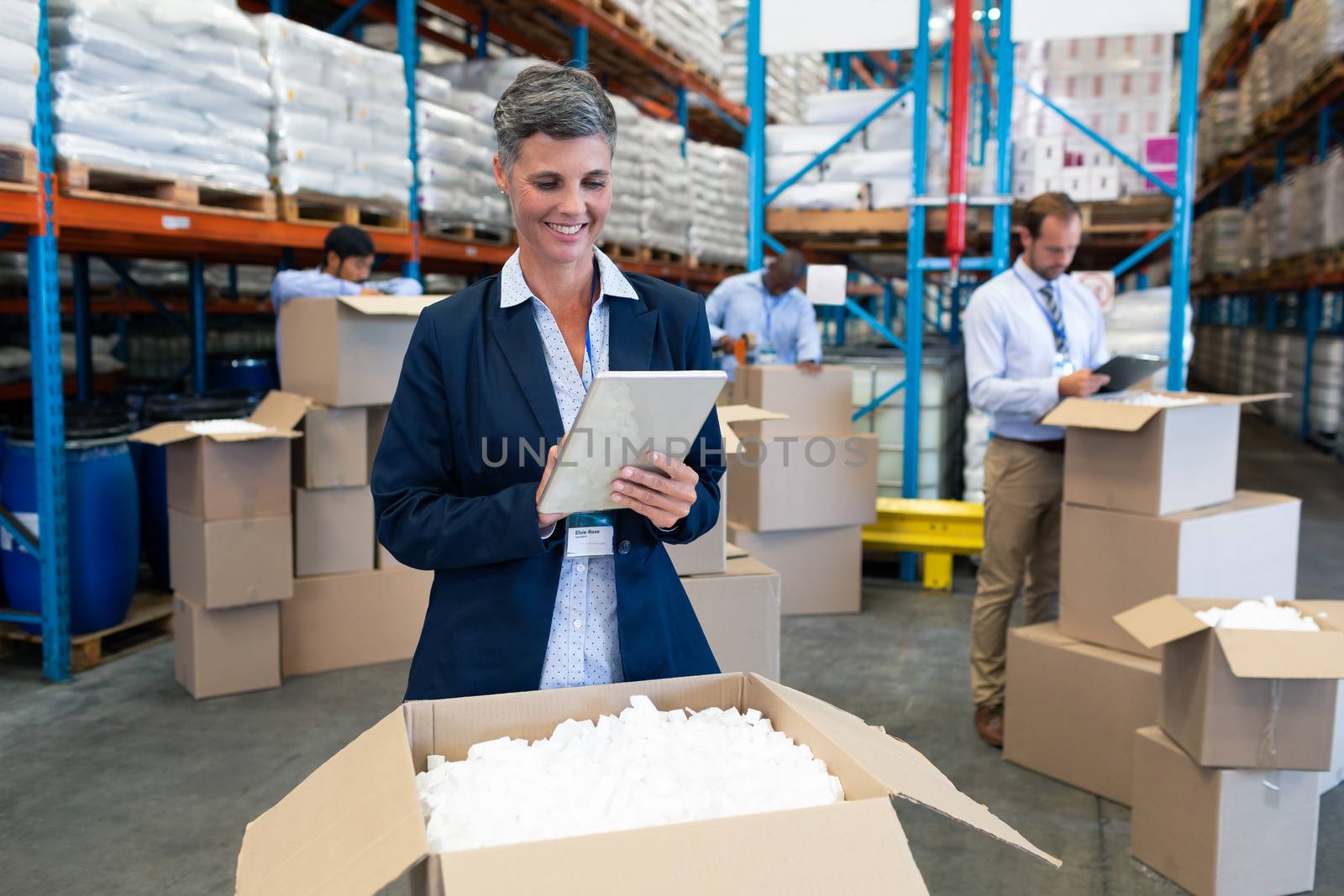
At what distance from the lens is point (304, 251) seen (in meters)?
6.78

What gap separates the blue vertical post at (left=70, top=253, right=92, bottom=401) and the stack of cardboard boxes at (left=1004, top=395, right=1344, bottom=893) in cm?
560

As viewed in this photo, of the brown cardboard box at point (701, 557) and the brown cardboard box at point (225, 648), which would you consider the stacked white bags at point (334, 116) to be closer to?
the brown cardboard box at point (225, 648)

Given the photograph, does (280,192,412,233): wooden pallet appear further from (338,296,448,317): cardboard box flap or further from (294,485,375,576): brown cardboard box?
(294,485,375,576): brown cardboard box

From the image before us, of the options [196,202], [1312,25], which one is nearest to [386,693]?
[196,202]

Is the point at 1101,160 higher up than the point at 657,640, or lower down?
higher up

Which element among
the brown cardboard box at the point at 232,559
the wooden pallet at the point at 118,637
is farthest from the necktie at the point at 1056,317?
the wooden pallet at the point at 118,637

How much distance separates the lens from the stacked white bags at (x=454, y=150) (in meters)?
5.75

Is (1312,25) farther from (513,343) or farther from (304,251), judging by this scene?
(513,343)

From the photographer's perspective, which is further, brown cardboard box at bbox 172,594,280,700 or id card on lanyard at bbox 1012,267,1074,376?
brown cardboard box at bbox 172,594,280,700

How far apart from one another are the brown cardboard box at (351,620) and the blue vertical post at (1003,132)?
3505 millimetres

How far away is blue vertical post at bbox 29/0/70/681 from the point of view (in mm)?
3951

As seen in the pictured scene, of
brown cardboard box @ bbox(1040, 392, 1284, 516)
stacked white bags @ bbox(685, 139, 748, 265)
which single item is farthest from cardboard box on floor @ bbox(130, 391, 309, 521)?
stacked white bags @ bbox(685, 139, 748, 265)

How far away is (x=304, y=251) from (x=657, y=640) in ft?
19.3

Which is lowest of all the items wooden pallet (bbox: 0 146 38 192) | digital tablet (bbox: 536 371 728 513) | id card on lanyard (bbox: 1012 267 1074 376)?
digital tablet (bbox: 536 371 728 513)
